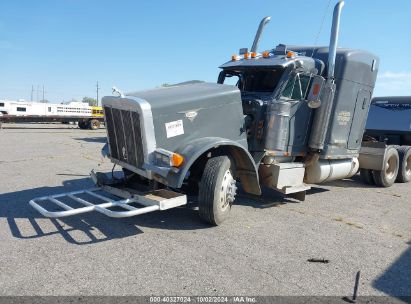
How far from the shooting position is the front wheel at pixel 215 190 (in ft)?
17.2

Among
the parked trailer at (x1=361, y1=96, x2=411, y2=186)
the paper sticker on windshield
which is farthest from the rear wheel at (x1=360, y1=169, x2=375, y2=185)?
the paper sticker on windshield

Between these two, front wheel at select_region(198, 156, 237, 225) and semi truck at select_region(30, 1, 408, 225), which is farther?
front wheel at select_region(198, 156, 237, 225)

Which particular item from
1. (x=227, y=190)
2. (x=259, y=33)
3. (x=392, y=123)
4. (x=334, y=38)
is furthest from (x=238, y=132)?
(x=392, y=123)

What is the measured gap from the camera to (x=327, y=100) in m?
7.02

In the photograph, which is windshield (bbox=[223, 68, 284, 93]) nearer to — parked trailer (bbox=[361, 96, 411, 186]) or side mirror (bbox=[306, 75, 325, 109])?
side mirror (bbox=[306, 75, 325, 109])

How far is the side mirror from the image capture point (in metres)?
6.74

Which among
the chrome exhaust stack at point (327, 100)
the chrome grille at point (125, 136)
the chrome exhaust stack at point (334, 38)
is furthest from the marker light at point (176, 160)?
the chrome exhaust stack at point (334, 38)

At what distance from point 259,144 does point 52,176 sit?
5.36 m

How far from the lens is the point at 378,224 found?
6195 millimetres

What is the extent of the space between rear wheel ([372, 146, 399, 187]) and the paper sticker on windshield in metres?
6.21

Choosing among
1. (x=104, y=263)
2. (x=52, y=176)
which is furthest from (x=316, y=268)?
(x=52, y=176)

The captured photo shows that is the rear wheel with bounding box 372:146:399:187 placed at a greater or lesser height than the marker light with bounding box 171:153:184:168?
lesser

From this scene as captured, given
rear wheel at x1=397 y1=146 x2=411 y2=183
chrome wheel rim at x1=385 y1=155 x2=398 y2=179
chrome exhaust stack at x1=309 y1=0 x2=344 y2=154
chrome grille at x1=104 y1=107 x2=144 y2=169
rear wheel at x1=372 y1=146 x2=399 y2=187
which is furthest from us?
rear wheel at x1=397 y1=146 x2=411 y2=183

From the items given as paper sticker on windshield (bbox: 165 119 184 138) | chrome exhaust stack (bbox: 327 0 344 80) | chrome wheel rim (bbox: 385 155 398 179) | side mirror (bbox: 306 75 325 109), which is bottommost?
chrome wheel rim (bbox: 385 155 398 179)
